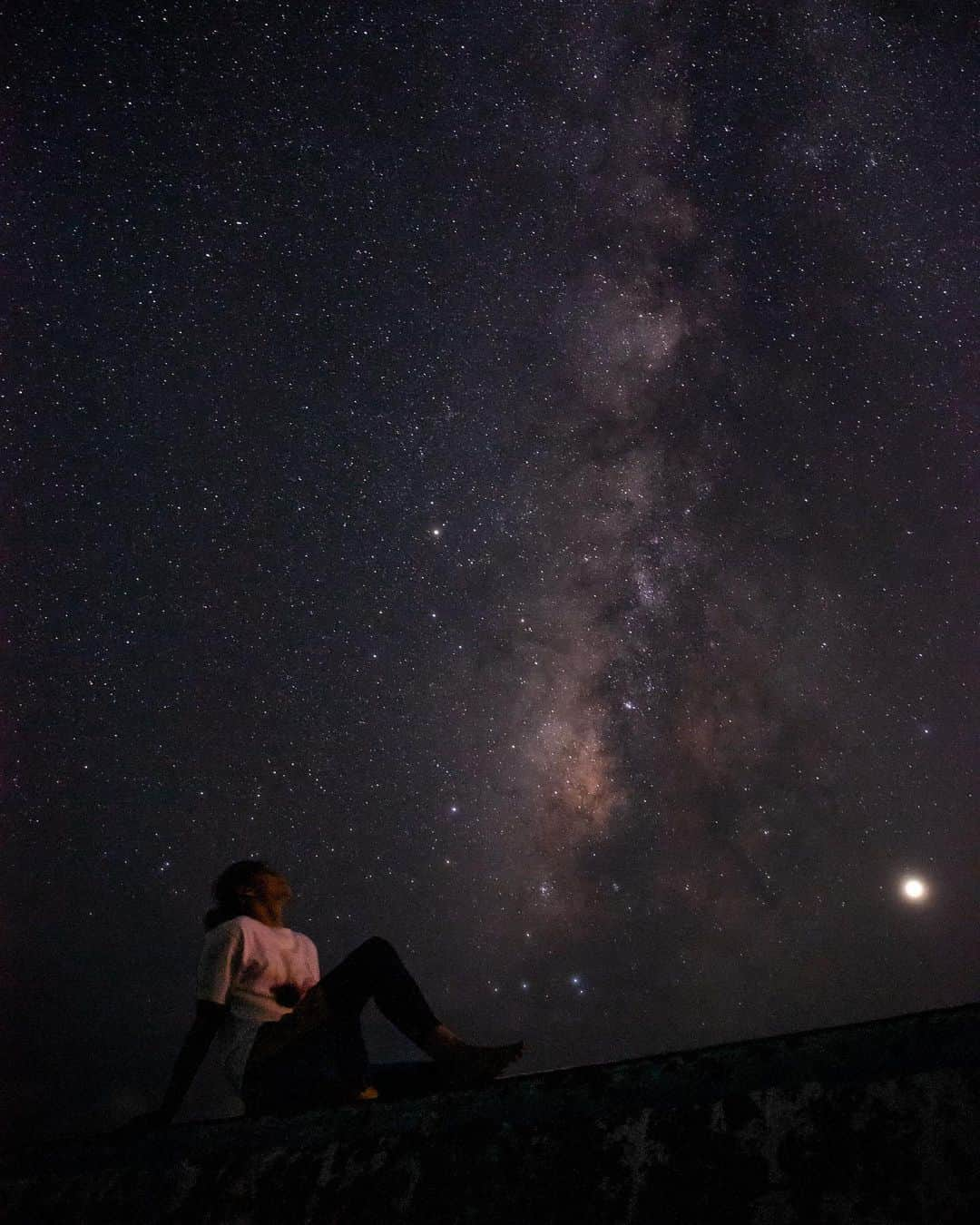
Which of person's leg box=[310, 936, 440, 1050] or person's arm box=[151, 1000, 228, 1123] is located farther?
person's leg box=[310, 936, 440, 1050]

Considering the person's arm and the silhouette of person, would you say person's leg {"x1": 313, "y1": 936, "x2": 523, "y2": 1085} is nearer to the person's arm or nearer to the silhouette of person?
the silhouette of person

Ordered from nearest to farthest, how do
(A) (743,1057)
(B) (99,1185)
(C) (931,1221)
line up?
1. (C) (931,1221)
2. (A) (743,1057)
3. (B) (99,1185)

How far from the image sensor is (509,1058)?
1.87m

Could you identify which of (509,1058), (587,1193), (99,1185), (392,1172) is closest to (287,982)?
(509,1058)

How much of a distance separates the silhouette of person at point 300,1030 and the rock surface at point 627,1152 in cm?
59

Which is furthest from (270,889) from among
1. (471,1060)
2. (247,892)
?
(471,1060)

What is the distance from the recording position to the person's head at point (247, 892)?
8.63 feet

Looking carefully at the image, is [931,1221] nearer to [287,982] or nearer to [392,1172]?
[392,1172]

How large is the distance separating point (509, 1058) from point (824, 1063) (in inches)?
43.1

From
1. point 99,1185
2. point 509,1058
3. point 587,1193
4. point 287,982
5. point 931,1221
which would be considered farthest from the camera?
point 287,982

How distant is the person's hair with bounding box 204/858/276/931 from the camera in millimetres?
2625

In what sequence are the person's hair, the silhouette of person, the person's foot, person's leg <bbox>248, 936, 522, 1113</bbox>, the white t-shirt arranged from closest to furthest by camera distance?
the person's foot < the silhouette of person < person's leg <bbox>248, 936, 522, 1113</bbox> < the white t-shirt < the person's hair

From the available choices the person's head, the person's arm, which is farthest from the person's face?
the person's arm

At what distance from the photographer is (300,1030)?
2.18 m
